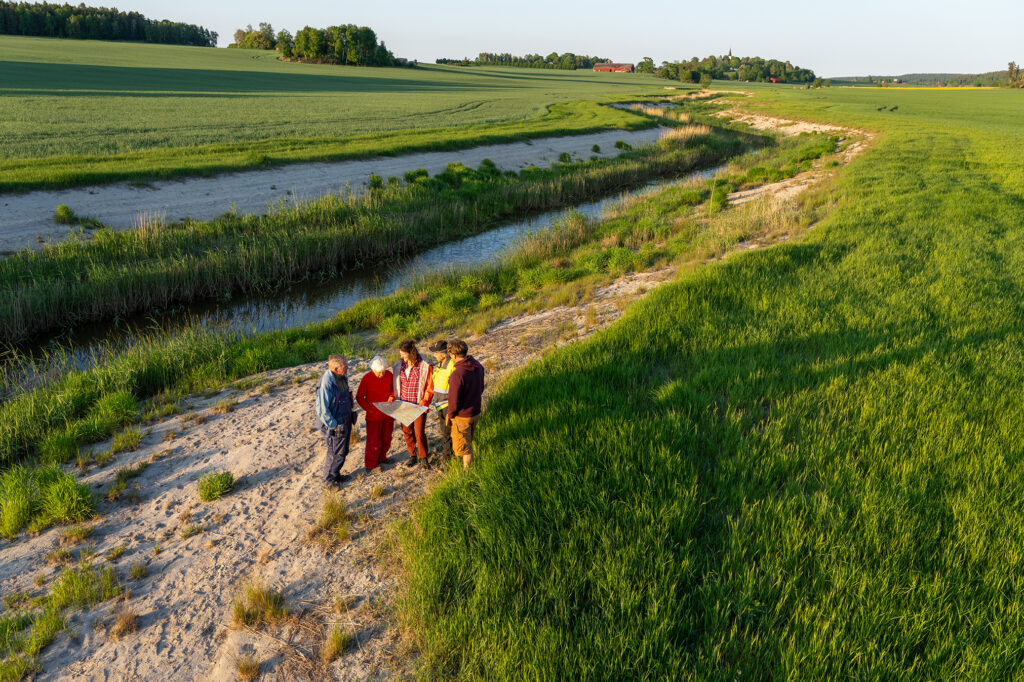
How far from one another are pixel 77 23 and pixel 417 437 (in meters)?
153

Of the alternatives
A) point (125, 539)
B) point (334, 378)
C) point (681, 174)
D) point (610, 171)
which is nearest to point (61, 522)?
point (125, 539)

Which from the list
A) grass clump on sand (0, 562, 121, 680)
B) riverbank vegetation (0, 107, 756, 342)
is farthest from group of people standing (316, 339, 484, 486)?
riverbank vegetation (0, 107, 756, 342)

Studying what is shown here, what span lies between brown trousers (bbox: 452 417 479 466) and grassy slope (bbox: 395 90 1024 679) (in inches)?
9.6

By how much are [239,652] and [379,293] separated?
12.5 meters

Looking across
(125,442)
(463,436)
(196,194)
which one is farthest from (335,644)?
(196,194)

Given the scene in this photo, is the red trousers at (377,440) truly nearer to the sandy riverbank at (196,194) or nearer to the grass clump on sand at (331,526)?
the grass clump on sand at (331,526)

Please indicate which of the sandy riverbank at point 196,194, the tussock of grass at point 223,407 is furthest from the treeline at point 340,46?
the tussock of grass at point 223,407

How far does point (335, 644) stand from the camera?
3855mm

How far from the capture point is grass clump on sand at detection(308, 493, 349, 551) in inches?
200

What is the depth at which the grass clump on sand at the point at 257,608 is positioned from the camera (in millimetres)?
4254

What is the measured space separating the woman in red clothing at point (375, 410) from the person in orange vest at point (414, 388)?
4.9 inches

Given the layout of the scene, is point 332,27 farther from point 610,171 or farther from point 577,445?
point 577,445

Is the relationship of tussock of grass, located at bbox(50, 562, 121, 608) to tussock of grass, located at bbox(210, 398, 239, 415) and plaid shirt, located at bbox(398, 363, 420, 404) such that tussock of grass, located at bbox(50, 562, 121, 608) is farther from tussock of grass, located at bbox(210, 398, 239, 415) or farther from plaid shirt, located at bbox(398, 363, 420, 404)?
tussock of grass, located at bbox(210, 398, 239, 415)

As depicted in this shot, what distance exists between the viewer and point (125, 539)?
5.34m
